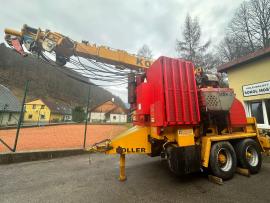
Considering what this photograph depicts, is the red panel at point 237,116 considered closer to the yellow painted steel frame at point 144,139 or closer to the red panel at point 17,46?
the yellow painted steel frame at point 144,139

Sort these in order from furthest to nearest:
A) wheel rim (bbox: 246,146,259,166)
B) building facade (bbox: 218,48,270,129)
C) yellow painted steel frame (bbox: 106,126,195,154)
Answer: building facade (bbox: 218,48,270,129) → wheel rim (bbox: 246,146,259,166) → yellow painted steel frame (bbox: 106,126,195,154)

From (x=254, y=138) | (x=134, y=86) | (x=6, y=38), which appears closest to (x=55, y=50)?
(x=6, y=38)

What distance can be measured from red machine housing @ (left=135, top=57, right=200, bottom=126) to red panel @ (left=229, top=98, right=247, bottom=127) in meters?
1.45

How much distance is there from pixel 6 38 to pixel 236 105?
7.54m

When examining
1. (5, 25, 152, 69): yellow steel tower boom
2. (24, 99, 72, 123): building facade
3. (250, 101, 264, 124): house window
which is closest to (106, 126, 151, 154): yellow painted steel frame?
(5, 25, 152, 69): yellow steel tower boom

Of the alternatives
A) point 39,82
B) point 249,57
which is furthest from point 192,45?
point 39,82

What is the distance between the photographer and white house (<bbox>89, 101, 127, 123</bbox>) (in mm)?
47991

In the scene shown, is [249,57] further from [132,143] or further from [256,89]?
[132,143]

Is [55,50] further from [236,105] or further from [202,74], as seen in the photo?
[236,105]

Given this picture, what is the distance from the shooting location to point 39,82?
64625mm

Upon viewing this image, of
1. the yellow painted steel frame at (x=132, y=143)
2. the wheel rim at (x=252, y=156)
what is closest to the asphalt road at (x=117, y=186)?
the wheel rim at (x=252, y=156)

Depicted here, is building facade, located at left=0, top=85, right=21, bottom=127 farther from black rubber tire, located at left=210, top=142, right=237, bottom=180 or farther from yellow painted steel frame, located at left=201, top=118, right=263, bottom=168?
black rubber tire, located at left=210, top=142, right=237, bottom=180

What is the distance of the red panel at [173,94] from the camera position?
3660 millimetres

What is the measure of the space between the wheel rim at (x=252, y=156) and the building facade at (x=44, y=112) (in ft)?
131
